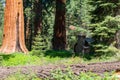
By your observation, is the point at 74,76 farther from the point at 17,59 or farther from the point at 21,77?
the point at 17,59

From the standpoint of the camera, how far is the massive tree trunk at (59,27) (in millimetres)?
21562

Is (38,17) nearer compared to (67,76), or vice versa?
(67,76)

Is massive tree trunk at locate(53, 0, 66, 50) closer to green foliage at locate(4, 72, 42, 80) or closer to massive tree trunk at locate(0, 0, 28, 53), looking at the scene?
massive tree trunk at locate(0, 0, 28, 53)

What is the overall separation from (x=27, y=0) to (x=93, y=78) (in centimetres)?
2790

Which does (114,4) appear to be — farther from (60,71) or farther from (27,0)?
(27,0)

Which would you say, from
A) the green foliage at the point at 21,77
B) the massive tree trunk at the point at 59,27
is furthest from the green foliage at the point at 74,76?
the massive tree trunk at the point at 59,27

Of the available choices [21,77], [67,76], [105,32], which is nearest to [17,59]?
[105,32]

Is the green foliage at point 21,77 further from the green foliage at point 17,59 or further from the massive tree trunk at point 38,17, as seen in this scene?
the massive tree trunk at point 38,17

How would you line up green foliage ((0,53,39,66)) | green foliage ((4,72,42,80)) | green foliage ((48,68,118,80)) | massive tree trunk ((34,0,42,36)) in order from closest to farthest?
green foliage ((48,68,118,80)) → green foliage ((4,72,42,80)) → green foliage ((0,53,39,66)) → massive tree trunk ((34,0,42,36))

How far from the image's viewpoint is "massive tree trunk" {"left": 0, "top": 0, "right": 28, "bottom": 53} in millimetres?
17922

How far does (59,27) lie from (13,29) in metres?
4.30

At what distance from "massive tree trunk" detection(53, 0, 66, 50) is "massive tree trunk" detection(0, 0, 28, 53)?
3610 mm

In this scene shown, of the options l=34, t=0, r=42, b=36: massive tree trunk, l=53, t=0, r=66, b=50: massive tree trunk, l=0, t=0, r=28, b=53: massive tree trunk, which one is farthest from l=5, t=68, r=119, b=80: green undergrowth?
l=34, t=0, r=42, b=36: massive tree trunk

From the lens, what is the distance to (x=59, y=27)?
71.7 feet
